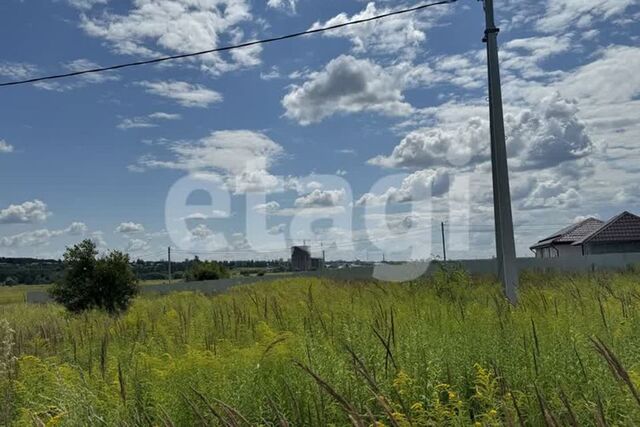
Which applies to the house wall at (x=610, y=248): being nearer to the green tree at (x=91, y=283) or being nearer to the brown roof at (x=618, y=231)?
the brown roof at (x=618, y=231)

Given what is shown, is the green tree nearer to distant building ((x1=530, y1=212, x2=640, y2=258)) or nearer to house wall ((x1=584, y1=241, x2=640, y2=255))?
distant building ((x1=530, y1=212, x2=640, y2=258))

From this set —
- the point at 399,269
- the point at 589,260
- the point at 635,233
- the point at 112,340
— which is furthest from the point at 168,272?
the point at 112,340

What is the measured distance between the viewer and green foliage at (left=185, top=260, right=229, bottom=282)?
45.5m

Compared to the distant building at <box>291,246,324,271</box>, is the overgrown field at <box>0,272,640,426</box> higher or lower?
lower

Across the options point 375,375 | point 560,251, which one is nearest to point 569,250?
point 560,251

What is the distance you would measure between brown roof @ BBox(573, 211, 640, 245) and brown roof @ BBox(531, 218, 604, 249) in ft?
6.22

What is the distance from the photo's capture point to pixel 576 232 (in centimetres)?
4716

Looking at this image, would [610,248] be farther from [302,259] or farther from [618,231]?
[302,259]

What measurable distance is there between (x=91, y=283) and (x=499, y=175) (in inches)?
533

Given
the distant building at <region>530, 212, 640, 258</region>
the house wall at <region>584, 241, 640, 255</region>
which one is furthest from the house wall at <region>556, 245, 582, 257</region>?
the house wall at <region>584, 241, 640, 255</region>

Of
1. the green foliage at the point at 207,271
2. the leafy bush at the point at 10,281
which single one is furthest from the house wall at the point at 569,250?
the leafy bush at the point at 10,281

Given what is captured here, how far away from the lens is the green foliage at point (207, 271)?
4549 centimetres

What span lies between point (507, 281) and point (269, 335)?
457cm

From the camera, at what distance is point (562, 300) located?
291 inches
